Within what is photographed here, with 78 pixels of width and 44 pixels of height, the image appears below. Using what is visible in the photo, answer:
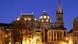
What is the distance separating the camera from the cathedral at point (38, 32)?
52406 mm

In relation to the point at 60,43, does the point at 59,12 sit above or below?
above

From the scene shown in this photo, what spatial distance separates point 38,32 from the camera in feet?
267

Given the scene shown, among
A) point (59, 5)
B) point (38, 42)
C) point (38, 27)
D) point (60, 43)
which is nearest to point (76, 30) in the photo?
point (60, 43)

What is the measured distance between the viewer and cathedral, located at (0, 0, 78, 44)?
52.4 m

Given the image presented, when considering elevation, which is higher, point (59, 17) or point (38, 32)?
point (59, 17)

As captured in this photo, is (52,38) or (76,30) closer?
(76,30)

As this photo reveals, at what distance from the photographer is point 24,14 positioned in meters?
91.7

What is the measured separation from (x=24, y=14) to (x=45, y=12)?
28.8 ft

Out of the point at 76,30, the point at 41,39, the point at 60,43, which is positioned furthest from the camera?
the point at 41,39

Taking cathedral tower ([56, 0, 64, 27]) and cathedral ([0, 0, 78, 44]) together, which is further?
cathedral tower ([56, 0, 64, 27])

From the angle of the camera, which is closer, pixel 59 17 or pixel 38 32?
pixel 38 32

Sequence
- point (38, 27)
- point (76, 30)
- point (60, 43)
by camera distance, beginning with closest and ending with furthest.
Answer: point (76, 30) → point (60, 43) → point (38, 27)

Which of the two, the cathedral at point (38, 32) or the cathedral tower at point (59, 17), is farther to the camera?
the cathedral tower at point (59, 17)

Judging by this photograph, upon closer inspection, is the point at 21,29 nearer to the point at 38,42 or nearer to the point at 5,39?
the point at 5,39
